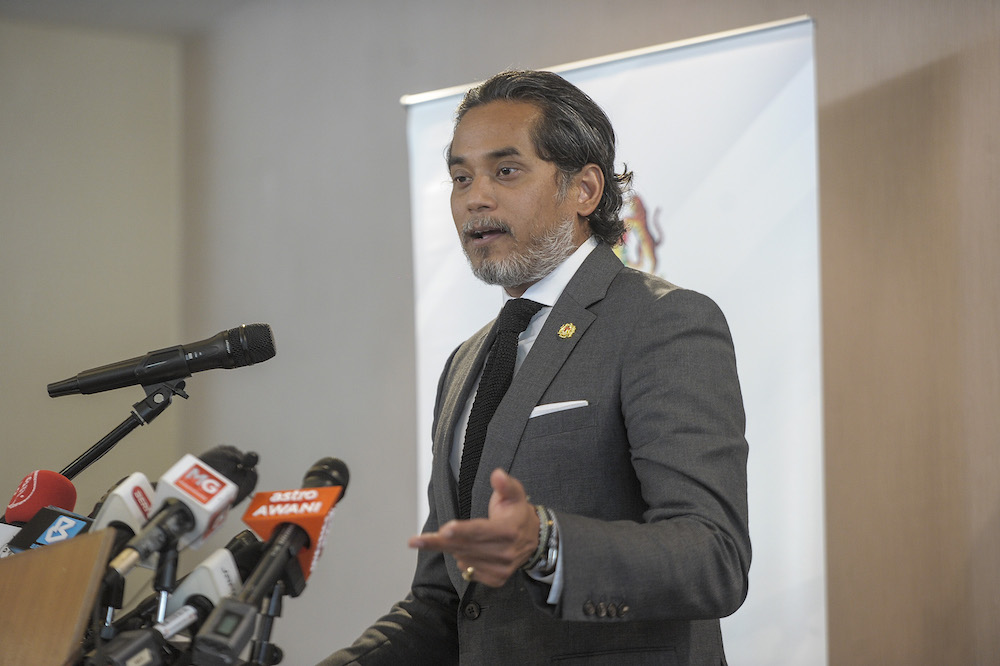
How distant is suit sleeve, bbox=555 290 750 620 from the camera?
1122 mm

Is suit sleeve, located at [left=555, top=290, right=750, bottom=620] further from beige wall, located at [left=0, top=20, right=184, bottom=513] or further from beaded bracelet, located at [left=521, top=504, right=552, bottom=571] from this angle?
beige wall, located at [left=0, top=20, right=184, bottom=513]

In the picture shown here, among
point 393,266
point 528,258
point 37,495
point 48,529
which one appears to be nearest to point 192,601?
point 48,529

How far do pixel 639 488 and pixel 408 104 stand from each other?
7.56ft

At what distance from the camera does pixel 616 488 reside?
4.71 ft

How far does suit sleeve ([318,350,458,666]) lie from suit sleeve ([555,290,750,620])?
51 cm

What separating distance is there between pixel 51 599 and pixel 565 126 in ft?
4.00

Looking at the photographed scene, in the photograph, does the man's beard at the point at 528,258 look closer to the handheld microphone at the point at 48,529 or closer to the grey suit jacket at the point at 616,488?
the grey suit jacket at the point at 616,488

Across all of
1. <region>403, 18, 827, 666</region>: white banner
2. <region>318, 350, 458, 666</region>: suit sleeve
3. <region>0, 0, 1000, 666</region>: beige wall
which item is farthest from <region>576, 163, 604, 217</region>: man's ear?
<region>0, 0, 1000, 666</region>: beige wall

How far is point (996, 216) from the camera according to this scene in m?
2.56

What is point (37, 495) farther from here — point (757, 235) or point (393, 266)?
point (393, 266)

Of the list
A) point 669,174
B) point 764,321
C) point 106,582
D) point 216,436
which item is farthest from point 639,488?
point 216,436

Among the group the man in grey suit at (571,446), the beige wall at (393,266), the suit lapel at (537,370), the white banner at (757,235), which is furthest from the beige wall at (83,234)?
the suit lapel at (537,370)

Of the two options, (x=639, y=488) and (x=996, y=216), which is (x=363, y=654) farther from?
(x=996, y=216)

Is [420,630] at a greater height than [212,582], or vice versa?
[212,582]
